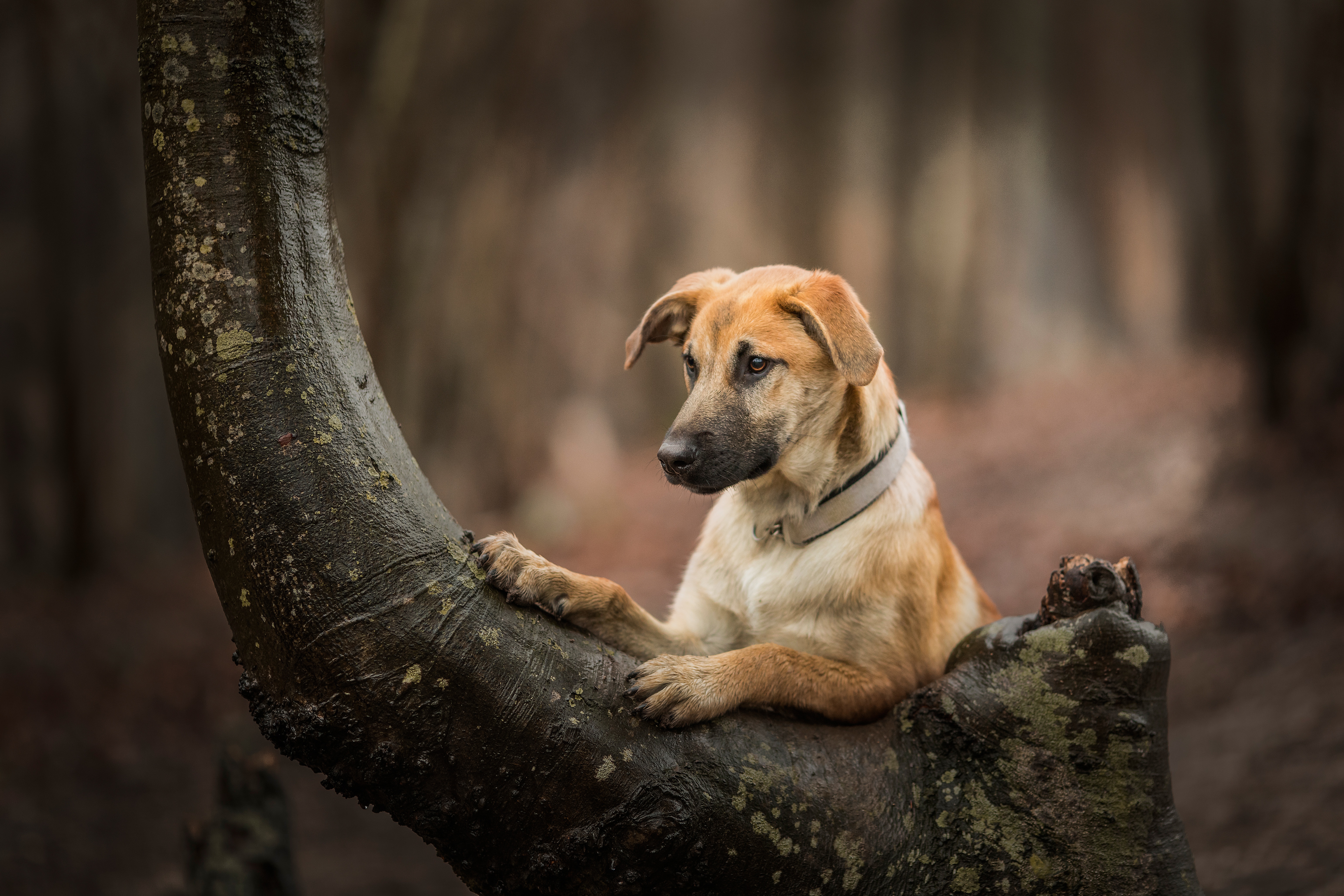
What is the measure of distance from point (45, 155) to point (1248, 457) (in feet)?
41.4

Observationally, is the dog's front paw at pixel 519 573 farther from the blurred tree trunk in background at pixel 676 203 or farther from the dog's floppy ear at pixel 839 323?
the blurred tree trunk in background at pixel 676 203

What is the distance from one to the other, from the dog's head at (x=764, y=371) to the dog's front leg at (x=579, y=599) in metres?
0.41

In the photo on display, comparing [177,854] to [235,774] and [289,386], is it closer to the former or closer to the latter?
[235,774]

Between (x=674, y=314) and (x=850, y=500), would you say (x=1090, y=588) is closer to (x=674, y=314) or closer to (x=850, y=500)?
(x=850, y=500)

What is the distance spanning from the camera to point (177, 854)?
6316 millimetres

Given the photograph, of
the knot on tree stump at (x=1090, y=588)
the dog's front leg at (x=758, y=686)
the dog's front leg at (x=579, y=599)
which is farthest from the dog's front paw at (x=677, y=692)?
the knot on tree stump at (x=1090, y=588)

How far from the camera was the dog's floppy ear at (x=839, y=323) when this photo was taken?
2816mm

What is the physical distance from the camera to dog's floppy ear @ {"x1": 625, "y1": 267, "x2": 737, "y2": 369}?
325 centimetres

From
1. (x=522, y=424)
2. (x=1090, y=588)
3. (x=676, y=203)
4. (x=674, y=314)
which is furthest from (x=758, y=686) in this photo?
(x=676, y=203)

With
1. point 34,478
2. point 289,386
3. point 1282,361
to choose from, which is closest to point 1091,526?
point 1282,361

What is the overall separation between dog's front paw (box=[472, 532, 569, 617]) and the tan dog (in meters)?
0.16

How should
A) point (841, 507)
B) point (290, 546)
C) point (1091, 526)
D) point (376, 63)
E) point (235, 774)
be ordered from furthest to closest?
point (1091, 526), point (376, 63), point (235, 774), point (841, 507), point (290, 546)

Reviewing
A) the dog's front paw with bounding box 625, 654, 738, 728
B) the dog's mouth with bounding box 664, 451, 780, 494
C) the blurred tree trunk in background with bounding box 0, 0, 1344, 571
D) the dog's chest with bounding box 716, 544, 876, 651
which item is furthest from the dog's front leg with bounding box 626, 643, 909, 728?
the blurred tree trunk in background with bounding box 0, 0, 1344, 571

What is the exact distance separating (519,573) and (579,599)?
0.93 feet
